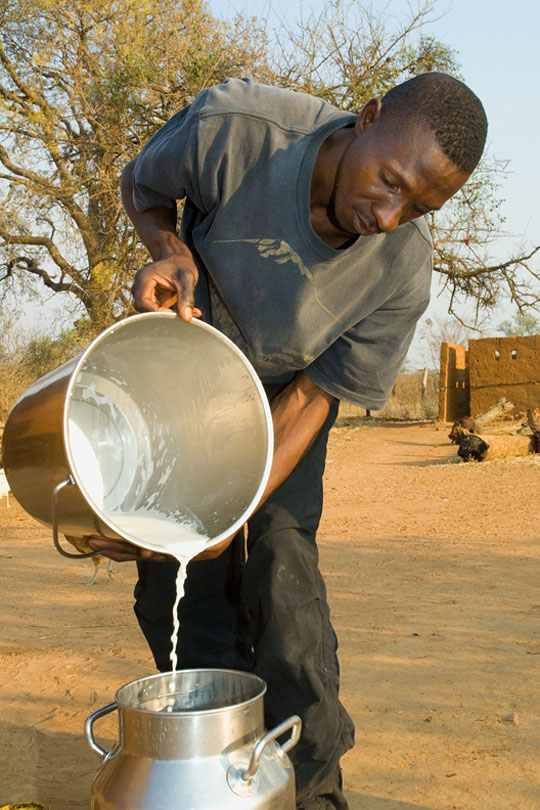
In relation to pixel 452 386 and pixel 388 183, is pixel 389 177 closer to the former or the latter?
pixel 388 183

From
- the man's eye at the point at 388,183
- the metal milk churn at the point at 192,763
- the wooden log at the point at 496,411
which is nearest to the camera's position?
the metal milk churn at the point at 192,763

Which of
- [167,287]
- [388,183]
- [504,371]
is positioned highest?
[388,183]

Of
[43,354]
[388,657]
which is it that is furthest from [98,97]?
[388,657]

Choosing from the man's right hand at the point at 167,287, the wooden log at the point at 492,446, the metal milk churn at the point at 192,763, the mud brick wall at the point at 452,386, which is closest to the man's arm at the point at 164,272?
the man's right hand at the point at 167,287

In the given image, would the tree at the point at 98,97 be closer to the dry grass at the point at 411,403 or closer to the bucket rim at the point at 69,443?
the dry grass at the point at 411,403

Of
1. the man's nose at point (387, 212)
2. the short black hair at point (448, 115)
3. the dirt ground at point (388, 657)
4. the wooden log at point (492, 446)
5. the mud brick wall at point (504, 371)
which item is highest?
the short black hair at point (448, 115)

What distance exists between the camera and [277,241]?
7.14ft

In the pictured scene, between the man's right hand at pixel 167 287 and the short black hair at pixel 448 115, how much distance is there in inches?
23.4

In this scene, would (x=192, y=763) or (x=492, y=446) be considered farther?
(x=492, y=446)

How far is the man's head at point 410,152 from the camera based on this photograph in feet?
6.42

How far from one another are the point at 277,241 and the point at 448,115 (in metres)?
0.50

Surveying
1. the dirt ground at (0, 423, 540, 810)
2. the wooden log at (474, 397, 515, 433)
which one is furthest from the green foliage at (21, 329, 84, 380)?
the dirt ground at (0, 423, 540, 810)

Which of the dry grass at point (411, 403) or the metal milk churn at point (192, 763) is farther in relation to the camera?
the dry grass at point (411, 403)

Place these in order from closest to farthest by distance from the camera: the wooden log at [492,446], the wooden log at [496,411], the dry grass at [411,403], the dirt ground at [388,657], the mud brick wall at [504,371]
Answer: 1. the dirt ground at [388,657]
2. the wooden log at [492,446]
3. the wooden log at [496,411]
4. the mud brick wall at [504,371]
5. the dry grass at [411,403]
